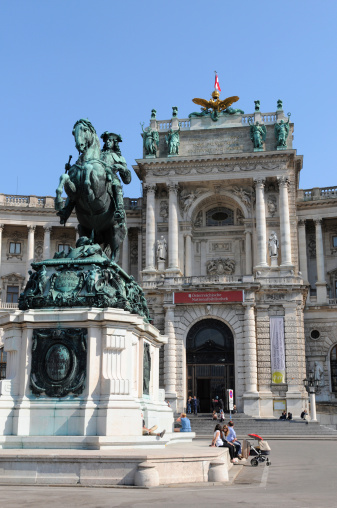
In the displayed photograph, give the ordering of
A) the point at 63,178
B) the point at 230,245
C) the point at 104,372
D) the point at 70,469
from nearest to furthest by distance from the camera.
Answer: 1. the point at 70,469
2. the point at 104,372
3. the point at 63,178
4. the point at 230,245

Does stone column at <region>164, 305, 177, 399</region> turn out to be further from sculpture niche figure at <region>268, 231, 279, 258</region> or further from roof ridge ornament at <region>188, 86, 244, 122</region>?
roof ridge ornament at <region>188, 86, 244, 122</region>

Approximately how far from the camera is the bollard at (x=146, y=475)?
10.1 meters

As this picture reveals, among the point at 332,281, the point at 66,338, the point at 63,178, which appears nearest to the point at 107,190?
the point at 63,178

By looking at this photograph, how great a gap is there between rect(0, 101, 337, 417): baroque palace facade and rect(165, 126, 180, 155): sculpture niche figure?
0.39 ft

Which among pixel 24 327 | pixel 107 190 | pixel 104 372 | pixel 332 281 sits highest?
pixel 332 281

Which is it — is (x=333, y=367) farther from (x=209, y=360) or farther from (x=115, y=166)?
(x=115, y=166)

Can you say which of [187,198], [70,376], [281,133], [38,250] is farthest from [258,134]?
[70,376]

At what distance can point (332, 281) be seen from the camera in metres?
53.2

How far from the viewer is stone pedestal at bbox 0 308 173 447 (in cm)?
1185

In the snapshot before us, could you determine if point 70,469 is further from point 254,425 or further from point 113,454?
point 254,425

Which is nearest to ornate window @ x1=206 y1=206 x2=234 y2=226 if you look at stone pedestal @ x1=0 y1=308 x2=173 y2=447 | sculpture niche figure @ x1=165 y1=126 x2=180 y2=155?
sculpture niche figure @ x1=165 y1=126 x2=180 y2=155

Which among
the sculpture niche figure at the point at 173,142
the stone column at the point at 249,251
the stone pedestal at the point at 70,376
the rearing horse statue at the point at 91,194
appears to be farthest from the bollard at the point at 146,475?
the sculpture niche figure at the point at 173,142

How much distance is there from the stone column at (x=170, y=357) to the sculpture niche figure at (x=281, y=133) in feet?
50.6

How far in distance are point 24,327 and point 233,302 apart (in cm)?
3312
